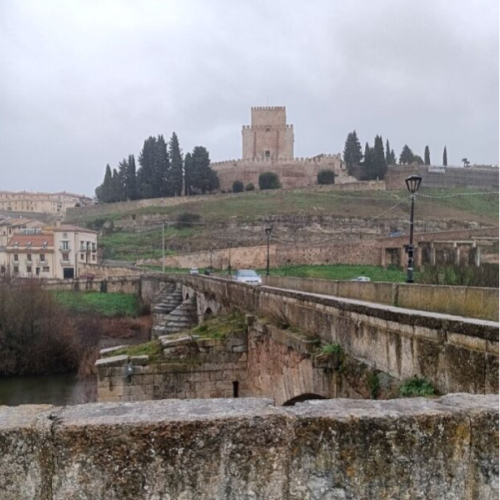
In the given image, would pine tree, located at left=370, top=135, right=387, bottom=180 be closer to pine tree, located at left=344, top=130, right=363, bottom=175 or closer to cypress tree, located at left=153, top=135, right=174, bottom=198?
pine tree, located at left=344, top=130, right=363, bottom=175

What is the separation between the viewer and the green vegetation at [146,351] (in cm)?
1152

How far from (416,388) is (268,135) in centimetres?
10024

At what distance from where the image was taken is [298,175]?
9919 centimetres

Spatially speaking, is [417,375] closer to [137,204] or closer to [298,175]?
[137,204]

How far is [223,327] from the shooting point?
41.3ft

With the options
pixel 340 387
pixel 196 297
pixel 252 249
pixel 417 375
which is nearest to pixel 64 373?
pixel 196 297

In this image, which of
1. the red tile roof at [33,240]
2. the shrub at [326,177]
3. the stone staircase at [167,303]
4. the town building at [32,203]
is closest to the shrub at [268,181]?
the shrub at [326,177]

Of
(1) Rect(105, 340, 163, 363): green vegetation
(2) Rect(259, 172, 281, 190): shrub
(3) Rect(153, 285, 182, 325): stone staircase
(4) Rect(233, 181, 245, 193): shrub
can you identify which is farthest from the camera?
(4) Rect(233, 181, 245, 193): shrub

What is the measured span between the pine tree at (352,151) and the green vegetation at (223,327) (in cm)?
8732

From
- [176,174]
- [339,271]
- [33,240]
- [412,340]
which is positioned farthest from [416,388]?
[176,174]

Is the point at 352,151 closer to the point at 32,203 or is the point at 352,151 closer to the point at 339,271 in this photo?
the point at 339,271

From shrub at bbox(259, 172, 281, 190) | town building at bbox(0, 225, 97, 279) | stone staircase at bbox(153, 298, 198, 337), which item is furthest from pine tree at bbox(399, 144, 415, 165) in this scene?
stone staircase at bbox(153, 298, 198, 337)

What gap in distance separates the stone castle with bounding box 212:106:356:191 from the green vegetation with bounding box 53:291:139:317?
5461 cm

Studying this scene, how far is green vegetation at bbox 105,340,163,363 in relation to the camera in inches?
453
